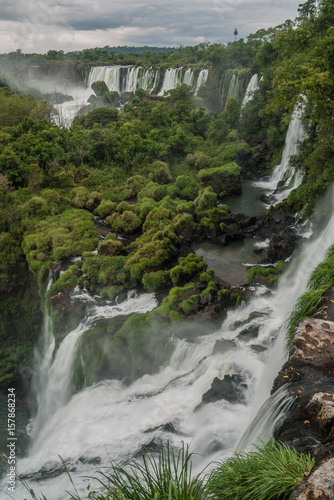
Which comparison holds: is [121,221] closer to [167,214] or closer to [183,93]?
[167,214]

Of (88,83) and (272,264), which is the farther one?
(88,83)

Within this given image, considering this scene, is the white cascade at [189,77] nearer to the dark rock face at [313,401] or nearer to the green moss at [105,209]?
the green moss at [105,209]

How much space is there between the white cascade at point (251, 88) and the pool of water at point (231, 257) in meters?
21.0

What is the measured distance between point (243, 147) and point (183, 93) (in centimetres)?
1180

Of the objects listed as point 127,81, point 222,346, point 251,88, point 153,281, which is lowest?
point 222,346

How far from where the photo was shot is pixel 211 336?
36.2 ft

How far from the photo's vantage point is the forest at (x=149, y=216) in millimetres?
11406

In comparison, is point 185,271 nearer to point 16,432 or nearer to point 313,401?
point 16,432

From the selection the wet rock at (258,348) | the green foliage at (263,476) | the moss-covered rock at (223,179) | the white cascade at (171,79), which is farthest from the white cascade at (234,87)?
the green foliage at (263,476)

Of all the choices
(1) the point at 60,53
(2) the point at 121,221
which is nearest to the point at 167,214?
(2) the point at 121,221

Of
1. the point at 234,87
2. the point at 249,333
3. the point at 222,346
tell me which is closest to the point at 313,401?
the point at 222,346

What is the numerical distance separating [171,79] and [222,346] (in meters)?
43.4

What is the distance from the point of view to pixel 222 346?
10.2 meters

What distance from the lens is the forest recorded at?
11.4 m
